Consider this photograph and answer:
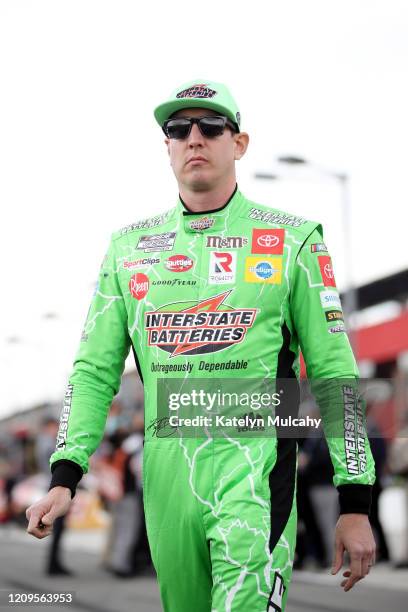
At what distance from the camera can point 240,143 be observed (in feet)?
11.8

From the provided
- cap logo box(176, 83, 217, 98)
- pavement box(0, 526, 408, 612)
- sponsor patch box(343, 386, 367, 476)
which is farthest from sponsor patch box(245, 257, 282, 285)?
pavement box(0, 526, 408, 612)

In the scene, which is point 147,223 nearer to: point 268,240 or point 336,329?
point 268,240

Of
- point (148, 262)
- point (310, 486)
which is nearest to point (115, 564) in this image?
point (310, 486)

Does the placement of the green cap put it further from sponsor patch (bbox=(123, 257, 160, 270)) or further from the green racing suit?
sponsor patch (bbox=(123, 257, 160, 270))

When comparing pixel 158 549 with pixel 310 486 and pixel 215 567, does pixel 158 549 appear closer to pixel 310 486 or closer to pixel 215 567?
pixel 215 567

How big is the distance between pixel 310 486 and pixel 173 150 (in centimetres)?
975

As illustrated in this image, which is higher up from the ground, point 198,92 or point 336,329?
point 198,92

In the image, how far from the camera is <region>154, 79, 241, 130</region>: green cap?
3.45 m

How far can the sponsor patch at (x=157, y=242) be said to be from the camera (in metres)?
3.51

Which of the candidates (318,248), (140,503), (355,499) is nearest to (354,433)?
(355,499)

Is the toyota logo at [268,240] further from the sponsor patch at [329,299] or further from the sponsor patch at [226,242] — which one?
the sponsor patch at [329,299]

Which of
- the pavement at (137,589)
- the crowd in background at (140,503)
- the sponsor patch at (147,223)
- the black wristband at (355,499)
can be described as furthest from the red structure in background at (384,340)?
the black wristband at (355,499)

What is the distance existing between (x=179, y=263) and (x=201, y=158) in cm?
33

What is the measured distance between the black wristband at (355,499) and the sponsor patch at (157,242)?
924 millimetres
